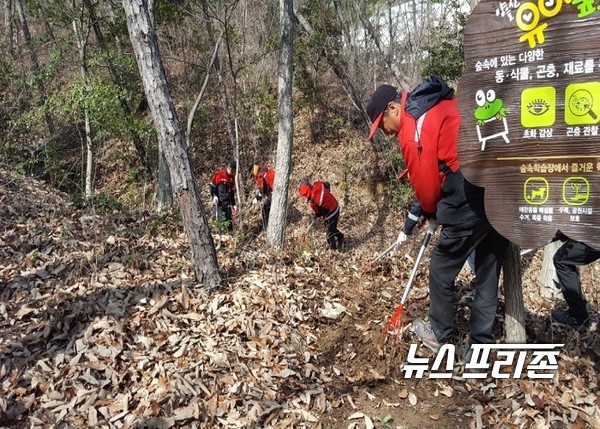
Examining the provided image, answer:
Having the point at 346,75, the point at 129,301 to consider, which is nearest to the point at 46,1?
the point at 346,75

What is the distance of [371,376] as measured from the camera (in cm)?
358

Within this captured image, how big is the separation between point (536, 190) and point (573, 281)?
2.04 m

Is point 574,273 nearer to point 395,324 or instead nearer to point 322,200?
point 395,324

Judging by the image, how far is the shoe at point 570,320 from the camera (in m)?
4.03

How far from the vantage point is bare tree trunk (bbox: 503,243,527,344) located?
3.41 metres

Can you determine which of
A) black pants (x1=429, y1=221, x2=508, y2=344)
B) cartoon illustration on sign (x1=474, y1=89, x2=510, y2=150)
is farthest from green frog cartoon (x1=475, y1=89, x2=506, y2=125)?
black pants (x1=429, y1=221, x2=508, y2=344)

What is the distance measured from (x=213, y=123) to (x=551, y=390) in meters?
14.7

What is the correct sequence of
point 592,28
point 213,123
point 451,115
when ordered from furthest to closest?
point 213,123, point 451,115, point 592,28

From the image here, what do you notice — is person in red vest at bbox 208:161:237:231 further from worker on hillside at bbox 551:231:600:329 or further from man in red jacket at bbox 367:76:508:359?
worker on hillside at bbox 551:231:600:329

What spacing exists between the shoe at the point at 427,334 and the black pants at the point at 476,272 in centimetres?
6

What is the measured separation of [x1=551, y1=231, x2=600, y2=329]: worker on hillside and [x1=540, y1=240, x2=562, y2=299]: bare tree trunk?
1005mm

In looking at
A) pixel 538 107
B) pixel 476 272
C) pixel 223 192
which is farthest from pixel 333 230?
pixel 538 107

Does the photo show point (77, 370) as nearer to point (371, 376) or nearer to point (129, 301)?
point (129, 301)

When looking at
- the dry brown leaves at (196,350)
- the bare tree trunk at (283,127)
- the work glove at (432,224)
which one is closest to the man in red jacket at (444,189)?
the work glove at (432,224)
